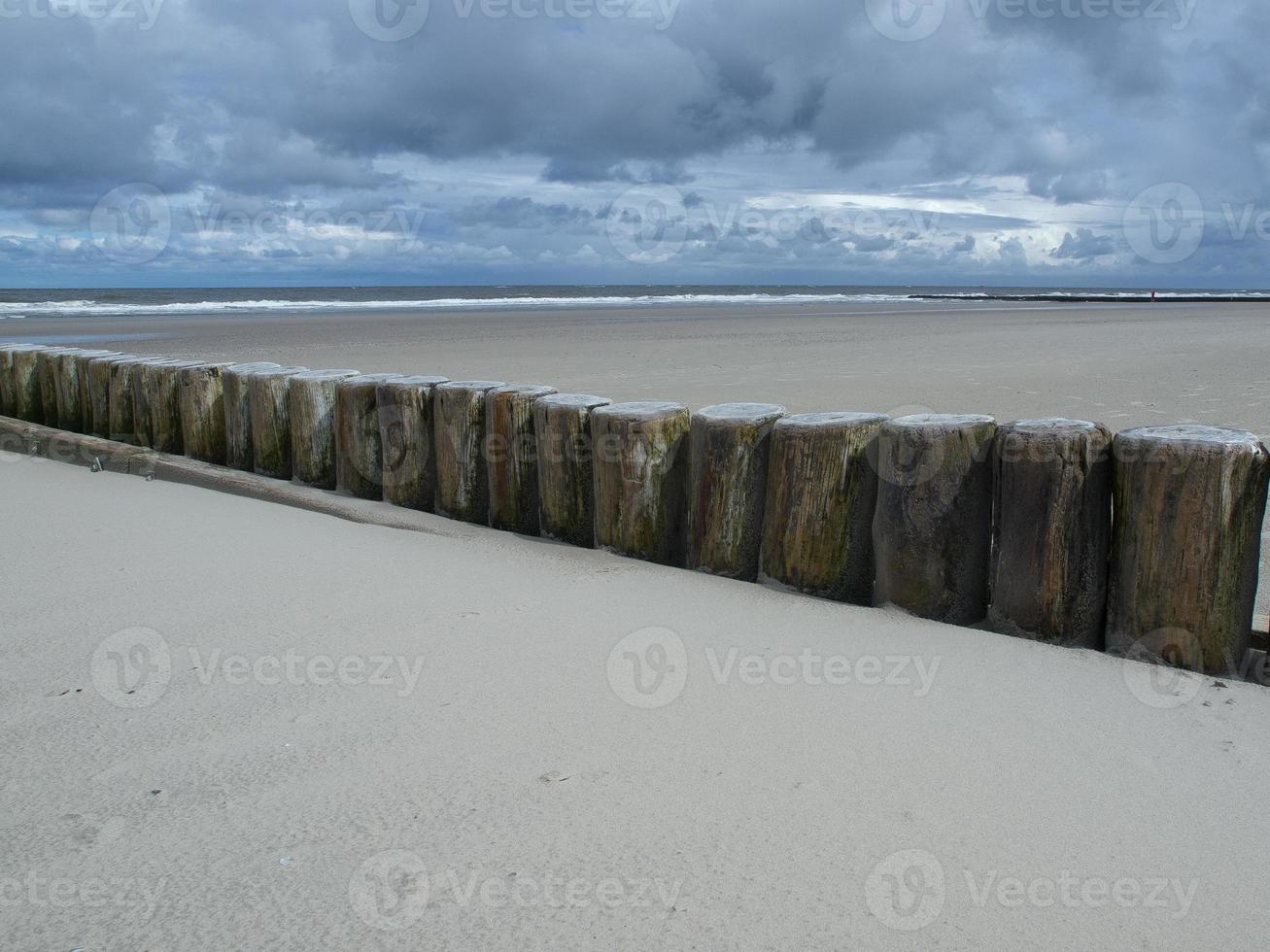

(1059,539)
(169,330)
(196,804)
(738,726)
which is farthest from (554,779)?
(169,330)

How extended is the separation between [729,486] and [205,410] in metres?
3.20

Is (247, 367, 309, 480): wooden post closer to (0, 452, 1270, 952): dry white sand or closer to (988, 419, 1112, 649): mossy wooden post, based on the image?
(0, 452, 1270, 952): dry white sand

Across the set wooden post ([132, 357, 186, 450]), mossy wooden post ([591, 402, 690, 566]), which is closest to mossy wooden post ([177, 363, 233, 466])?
wooden post ([132, 357, 186, 450])

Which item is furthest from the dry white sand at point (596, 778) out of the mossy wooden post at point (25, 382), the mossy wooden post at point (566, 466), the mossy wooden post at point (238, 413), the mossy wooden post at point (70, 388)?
the mossy wooden post at point (25, 382)

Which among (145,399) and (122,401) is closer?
(145,399)

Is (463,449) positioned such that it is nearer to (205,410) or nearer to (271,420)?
(271,420)

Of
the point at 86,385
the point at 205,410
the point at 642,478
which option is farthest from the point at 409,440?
the point at 86,385

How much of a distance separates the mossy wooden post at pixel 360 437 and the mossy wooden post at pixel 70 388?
8.75ft

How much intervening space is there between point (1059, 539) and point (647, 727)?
4.05 ft

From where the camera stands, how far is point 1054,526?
2.53m

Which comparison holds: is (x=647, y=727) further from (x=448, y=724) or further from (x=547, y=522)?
(x=547, y=522)

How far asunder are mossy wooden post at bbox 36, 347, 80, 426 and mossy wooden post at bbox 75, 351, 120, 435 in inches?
8.4

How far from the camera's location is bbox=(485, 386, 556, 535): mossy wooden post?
358 centimetres

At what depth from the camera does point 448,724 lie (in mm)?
2182
